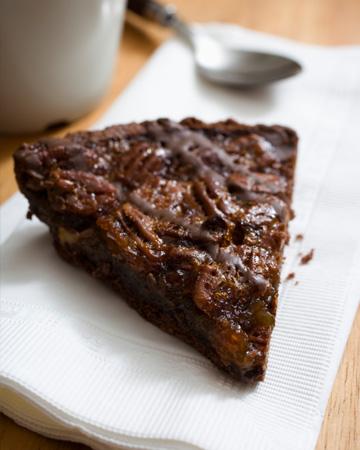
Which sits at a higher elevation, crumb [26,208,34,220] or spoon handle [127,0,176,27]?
spoon handle [127,0,176,27]

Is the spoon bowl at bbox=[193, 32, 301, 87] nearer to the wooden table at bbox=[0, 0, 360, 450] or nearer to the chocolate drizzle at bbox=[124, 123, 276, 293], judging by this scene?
the wooden table at bbox=[0, 0, 360, 450]

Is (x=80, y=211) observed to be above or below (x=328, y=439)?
above

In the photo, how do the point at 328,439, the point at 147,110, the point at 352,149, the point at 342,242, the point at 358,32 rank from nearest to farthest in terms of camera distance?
the point at 328,439 → the point at 342,242 → the point at 352,149 → the point at 147,110 → the point at 358,32

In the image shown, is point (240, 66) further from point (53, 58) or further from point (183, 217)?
point (183, 217)

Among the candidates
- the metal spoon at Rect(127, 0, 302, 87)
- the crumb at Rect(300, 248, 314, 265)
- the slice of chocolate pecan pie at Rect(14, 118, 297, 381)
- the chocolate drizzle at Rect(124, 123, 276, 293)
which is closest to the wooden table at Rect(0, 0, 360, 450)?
the metal spoon at Rect(127, 0, 302, 87)

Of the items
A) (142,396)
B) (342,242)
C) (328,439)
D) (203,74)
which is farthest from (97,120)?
(328,439)

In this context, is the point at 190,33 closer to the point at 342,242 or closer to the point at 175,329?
the point at 342,242

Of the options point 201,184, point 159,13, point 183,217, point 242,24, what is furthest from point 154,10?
point 183,217
